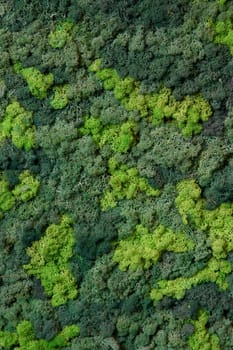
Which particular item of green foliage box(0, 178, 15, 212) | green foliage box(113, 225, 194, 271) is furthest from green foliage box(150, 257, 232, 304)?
green foliage box(0, 178, 15, 212)

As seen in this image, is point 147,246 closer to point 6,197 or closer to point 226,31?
point 6,197

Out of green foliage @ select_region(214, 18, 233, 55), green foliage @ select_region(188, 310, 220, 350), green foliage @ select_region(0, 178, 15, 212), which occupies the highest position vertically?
green foliage @ select_region(214, 18, 233, 55)

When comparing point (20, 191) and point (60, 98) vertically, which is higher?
point (60, 98)

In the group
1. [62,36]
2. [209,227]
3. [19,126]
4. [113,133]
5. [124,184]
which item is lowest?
[209,227]

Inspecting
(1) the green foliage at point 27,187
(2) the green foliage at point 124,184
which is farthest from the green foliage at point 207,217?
(1) the green foliage at point 27,187

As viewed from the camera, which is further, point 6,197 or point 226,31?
point 6,197

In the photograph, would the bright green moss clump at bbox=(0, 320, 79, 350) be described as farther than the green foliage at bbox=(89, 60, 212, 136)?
Yes

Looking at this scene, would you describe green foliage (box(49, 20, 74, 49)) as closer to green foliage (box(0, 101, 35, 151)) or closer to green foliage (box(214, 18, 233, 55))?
green foliage (box(0, 101, 35, 151))

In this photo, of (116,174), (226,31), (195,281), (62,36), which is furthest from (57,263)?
(226,31)
